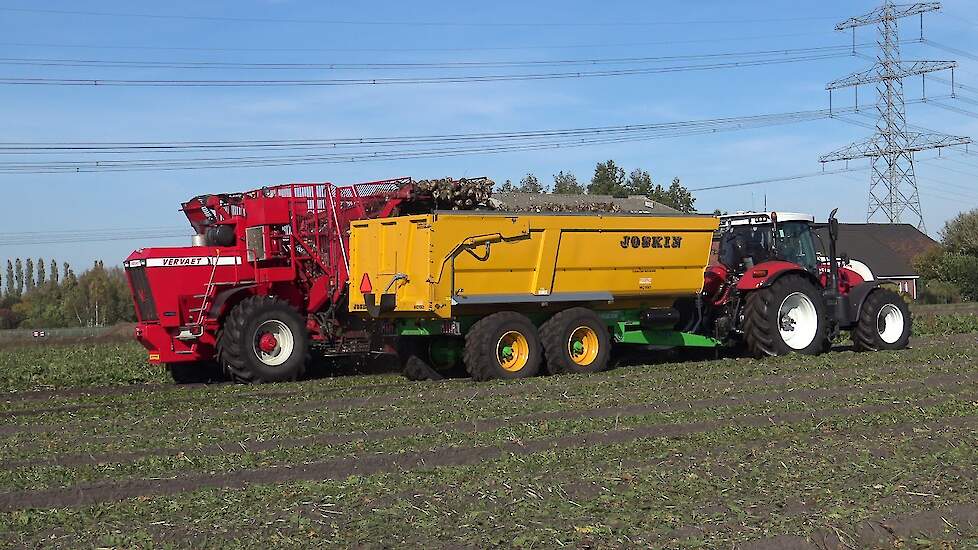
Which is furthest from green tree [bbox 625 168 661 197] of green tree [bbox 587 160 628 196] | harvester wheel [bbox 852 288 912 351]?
harvester wheel [bbox 852 288 912 351]

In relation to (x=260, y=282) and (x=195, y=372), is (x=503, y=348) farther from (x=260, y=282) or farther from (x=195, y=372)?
(x=195, y=372)

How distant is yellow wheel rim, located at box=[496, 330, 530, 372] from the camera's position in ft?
52.2

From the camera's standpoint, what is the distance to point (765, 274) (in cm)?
1797

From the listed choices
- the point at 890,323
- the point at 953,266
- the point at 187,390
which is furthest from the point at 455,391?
the point at 953,266

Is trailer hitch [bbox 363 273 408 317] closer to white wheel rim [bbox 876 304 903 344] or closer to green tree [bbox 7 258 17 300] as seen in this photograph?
white wheel rim [bbox 876 304 903 344]

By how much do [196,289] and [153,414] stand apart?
454 centimetres

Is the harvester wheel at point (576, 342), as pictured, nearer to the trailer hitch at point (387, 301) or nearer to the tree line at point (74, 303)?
the trailer hitch at point (387, 301)

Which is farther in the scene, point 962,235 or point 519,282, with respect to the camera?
point 962,235

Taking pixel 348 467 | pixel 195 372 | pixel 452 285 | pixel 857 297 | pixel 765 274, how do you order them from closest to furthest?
1. pixel 348 467
2. pixel 452 285
3. pixel 195 372
4. pixel 765 274
5. pixel 857 297

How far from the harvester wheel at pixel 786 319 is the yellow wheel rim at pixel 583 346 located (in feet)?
9.28

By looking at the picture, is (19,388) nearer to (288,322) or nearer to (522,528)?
(288,322)

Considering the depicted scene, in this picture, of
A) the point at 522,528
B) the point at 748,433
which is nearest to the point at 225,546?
the point at 522,528

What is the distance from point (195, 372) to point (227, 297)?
1726mm

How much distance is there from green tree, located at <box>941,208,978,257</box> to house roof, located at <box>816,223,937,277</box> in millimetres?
1442
